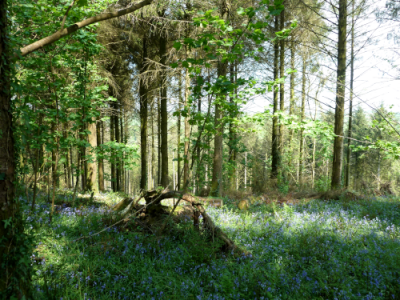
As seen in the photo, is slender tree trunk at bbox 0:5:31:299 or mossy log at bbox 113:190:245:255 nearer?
slender tree trunk at bbox 0:5:31:299

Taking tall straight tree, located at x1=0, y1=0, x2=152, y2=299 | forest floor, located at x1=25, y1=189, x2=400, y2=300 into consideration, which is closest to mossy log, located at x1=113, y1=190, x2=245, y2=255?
forest floor, located at x1=25, y1=189, x2=400, y2=300

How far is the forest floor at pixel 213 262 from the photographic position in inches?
126

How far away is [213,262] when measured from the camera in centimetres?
386

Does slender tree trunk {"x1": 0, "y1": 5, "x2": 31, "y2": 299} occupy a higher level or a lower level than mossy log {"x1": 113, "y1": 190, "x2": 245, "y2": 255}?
higher

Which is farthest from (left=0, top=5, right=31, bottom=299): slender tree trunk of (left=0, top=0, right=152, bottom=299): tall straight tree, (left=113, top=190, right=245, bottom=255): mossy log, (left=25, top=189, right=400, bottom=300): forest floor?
(left=113, top=190, right=245, bottom=255): mossy log

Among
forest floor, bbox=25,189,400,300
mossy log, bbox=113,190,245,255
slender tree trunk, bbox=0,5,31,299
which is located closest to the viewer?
slender tree trunk, bbox=0,5,31,299

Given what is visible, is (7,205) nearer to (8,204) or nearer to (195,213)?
(8,204)

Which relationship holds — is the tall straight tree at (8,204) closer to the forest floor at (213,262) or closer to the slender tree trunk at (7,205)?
the slender tree trunk at (7,205)

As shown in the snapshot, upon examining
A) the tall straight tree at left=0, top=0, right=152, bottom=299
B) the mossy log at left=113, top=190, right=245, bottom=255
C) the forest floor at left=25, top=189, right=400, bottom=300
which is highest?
the tall straight tree at left=0, top=0, right=152, bottom=299

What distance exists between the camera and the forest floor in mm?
3191

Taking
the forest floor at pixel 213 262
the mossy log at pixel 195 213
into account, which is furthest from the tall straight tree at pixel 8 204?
the mossy log at pixel 195 213

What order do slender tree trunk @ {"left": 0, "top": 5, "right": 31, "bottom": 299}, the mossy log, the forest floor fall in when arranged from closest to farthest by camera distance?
slender tree trunk @ {"left": 0, "top": 5, "right": 31, "bottom": 299}, the forest floor, the mossy log

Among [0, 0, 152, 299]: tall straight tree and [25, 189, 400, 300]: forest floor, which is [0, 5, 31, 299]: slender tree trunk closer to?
[0, 0, 152, 299]: tall straight tree

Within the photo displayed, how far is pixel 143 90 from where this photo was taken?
556 inches
